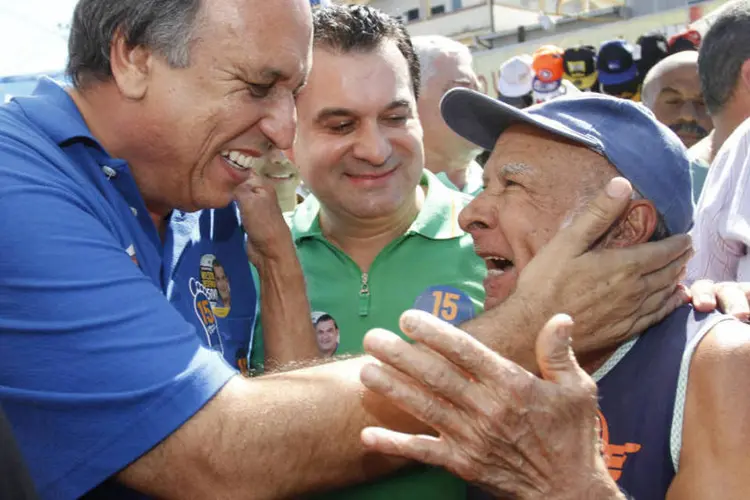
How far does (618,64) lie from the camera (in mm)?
7750

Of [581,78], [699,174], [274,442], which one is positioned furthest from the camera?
[581,78]

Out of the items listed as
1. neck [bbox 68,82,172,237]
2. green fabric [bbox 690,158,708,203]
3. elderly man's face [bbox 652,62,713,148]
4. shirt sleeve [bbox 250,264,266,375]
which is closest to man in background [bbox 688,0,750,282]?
green fabric [bbox 690,158,708,203]

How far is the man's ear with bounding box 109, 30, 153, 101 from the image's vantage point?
240 centimetres

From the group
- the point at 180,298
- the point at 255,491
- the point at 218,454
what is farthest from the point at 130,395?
the point at 180,298

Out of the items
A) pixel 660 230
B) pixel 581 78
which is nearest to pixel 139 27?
pixel 660 230

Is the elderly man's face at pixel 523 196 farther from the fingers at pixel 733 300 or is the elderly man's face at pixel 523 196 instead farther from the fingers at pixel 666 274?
the fingers at pixel 733 300

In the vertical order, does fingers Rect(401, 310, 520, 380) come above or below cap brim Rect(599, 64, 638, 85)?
above

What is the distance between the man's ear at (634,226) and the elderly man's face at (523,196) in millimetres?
124

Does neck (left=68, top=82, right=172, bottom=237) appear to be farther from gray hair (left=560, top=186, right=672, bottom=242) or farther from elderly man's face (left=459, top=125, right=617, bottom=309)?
gray hair (left=560, top=186, right=672, bottom=242)

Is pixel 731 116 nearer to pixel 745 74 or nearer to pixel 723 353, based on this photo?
pixel 745 74

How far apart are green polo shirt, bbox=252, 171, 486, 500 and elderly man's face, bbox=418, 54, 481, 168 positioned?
7.35ft

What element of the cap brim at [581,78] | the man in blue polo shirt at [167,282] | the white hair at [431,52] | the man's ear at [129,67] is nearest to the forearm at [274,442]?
the man in blue polo shirt at [167,282]

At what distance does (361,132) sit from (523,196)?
86 centimetres

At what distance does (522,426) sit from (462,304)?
112 centimetres
